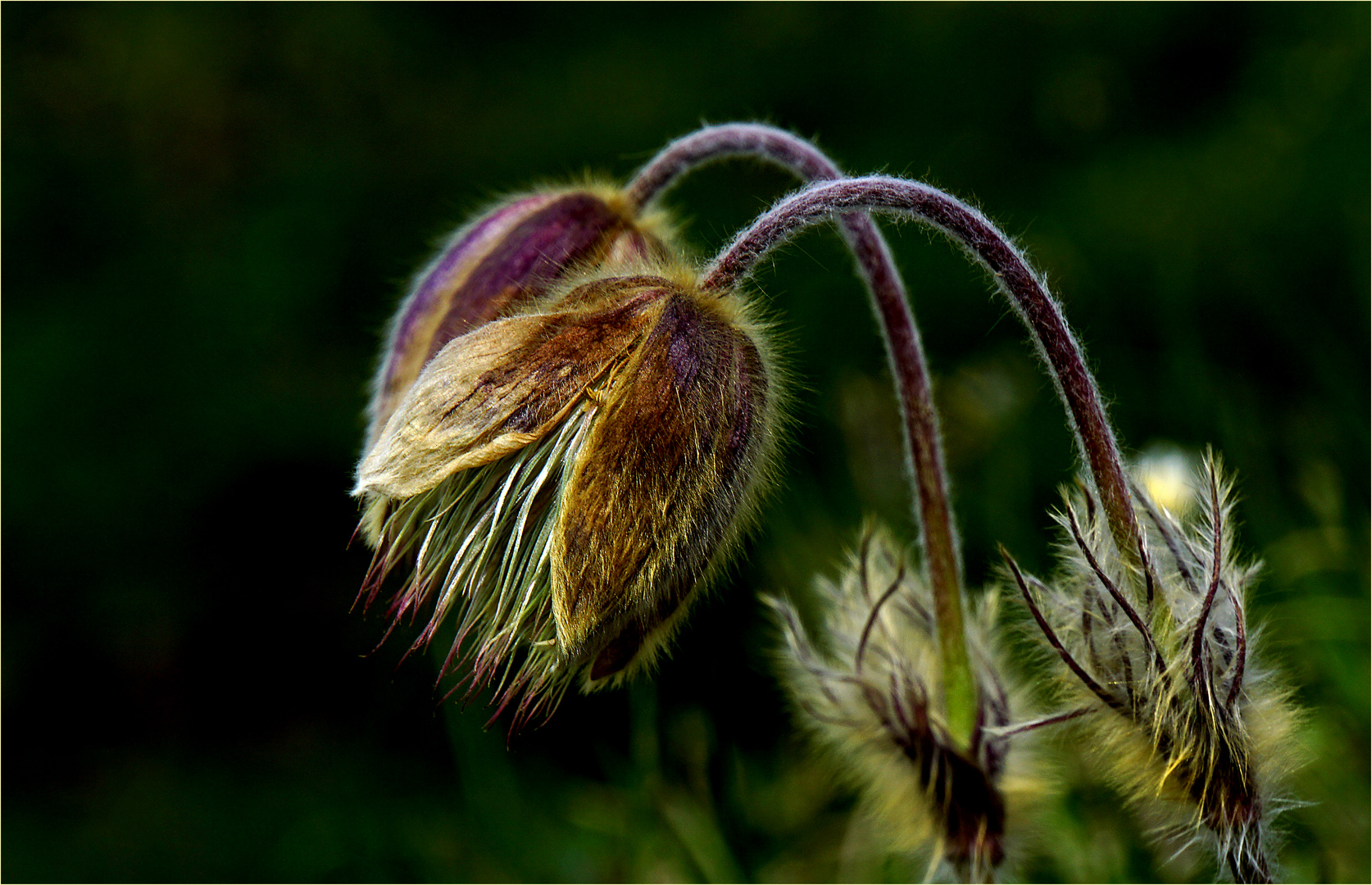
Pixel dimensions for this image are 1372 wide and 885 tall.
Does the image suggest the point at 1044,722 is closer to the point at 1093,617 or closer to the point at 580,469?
the point at 1093,617

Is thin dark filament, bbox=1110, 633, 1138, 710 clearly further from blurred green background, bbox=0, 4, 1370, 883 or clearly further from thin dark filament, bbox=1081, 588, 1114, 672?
blurred green background, bbox=0, 4, 1370, 883

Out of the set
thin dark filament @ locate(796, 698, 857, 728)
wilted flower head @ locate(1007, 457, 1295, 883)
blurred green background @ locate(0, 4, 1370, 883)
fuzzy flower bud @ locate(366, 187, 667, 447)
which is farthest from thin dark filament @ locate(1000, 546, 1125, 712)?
blurred green background @ locate(0, 4, 1370, 883)

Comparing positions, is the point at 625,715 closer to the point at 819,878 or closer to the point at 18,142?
the point at 819,878

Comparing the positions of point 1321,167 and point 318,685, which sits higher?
point 1321,167

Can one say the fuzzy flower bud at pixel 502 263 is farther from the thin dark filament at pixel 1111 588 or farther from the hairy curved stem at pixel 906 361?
the thin dark filament at pixel 1111 588

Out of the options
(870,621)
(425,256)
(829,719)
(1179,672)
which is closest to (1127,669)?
(1179,672)

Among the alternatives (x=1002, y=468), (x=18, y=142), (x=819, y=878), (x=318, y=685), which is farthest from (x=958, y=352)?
(x=18, y=142)
